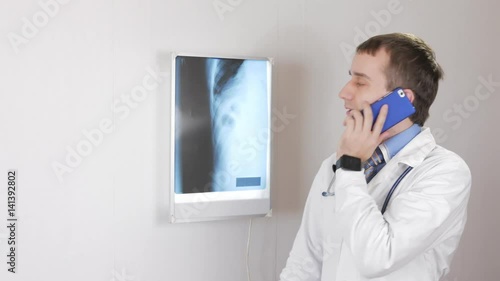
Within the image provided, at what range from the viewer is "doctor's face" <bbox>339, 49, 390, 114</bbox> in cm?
173

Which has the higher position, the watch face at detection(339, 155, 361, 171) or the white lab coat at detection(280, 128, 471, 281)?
the watch face at detection(339, 155, 361, 171)

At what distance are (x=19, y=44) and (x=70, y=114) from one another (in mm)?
291

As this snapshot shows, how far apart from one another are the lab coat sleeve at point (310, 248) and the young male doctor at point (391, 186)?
28 mm

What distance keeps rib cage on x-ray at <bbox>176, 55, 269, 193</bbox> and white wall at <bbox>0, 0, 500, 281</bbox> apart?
94 mm

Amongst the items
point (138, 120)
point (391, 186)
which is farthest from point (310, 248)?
point (138, 120)

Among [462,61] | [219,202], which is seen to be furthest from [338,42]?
[219,202]

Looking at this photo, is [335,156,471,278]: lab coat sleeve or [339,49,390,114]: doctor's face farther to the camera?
[339,49,390,114]: doctor's face

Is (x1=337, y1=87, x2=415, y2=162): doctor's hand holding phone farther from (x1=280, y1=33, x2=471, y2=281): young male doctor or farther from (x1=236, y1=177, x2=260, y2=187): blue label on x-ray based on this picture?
(x1=236, y1=177, x2=260, y2=187): blue label on x-ray

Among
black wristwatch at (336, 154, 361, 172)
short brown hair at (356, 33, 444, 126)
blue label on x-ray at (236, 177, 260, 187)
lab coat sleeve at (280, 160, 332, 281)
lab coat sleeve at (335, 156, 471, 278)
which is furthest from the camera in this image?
blue label on x-ray at (236, 177, 260, 187)

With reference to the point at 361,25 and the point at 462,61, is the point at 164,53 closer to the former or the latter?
the point at 361,25

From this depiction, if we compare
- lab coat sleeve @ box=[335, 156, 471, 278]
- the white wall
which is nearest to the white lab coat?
lab coat sleeve @ box=[335, 156, 471, 278]

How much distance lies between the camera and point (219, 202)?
2213 millimetres

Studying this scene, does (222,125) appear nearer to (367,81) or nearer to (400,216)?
(367,81)

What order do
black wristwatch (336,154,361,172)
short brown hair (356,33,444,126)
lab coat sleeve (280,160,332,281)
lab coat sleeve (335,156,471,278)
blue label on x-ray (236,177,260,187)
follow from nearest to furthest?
1. lab coat sleeve (335,156,471,278)
2. black wristwatch (336,154,361,172)
3. short brown hair (356,33,444,126)
4. lab coat sleeve (280,160,332,281)
5. blue label on x-ray (236,177,260,187)
